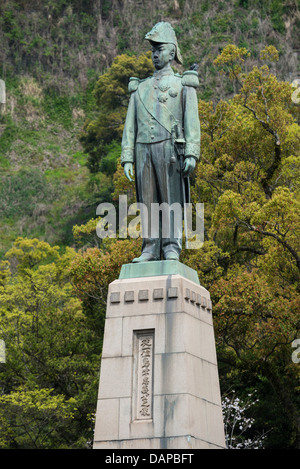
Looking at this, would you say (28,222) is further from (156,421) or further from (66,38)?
(156,421)

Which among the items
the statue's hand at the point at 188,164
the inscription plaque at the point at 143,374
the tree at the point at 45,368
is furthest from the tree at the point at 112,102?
the inscription plaque at the point at 143,374

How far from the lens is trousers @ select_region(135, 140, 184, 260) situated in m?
9.16

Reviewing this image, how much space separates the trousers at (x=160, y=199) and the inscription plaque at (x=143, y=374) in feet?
3.85

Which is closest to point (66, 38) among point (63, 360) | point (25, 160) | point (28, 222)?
point (25, 160)

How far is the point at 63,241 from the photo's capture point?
3809cm

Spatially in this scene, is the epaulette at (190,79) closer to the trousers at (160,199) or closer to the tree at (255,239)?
the trousers at (160,199)

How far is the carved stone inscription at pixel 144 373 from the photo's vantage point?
26.3ft

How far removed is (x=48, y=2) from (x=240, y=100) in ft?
111

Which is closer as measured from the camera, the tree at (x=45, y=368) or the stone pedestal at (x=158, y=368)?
the stone pedestal at (x=158, y=368)

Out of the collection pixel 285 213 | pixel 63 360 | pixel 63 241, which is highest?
pixel 63 241

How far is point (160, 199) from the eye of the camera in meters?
9.23

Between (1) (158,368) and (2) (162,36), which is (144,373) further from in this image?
(2) (162,36)

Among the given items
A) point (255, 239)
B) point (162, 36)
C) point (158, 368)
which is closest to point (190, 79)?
point (162, 36)

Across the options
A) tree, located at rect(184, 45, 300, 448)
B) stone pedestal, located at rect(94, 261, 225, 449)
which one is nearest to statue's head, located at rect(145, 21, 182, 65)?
stone pedestal, located at rect(94, 261, 225, 449)
